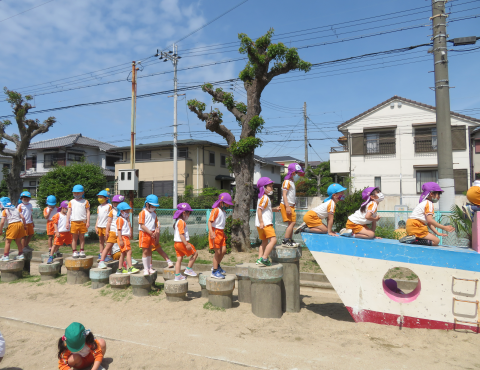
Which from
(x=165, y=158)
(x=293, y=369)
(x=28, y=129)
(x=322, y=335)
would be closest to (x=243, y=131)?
(x=322, y=335)

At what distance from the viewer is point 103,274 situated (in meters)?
6.98

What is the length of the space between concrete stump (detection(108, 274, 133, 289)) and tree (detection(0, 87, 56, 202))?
43.1 feet

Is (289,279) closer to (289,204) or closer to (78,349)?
(289,204)

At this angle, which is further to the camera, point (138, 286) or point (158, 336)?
point (138, 286)

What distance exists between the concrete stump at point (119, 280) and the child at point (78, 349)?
2813 millimetres

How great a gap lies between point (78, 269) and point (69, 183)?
9.20 m

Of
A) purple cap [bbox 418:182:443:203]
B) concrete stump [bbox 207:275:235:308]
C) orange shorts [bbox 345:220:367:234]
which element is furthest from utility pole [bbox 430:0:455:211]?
concrete stump [bbox 207:275:235:308]

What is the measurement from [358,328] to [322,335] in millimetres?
710

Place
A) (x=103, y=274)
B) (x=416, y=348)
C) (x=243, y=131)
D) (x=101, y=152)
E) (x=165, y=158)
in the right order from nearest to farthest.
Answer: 1. (x=416, y=348)
2. (x=103, y=274)
3. (x=243, y=131)
4. (x=165, y=158)
5. (x=101, y=152)

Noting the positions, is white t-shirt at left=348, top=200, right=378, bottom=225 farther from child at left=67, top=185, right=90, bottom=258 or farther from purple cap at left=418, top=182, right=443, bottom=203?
child at left=67, top=185, right=90, bottom=258

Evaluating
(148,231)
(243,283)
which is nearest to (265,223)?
(243,283)

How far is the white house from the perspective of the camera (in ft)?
66.1

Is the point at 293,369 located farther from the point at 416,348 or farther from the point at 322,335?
the point at 416,348

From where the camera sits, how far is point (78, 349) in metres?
3.52
